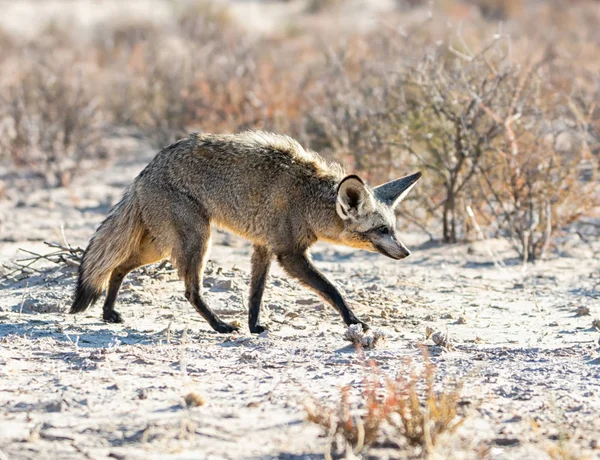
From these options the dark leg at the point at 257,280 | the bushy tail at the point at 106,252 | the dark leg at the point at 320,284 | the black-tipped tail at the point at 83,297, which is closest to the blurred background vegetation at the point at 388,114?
the dark leg at the point at 320,284

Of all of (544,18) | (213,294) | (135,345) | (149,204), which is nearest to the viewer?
(135,345)

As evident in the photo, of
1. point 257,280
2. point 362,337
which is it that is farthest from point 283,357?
point 257,280

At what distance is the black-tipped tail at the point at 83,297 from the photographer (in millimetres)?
6707

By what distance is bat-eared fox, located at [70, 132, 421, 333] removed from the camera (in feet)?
21.6

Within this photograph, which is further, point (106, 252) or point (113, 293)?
point (113, 293)

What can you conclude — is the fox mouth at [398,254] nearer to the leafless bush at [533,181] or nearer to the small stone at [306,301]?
the small stone at [306,301]

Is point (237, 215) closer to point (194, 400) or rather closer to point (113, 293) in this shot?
point (113, 293)

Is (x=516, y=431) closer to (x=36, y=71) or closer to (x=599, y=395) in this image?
(x=599, y=395)

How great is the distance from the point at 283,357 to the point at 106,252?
1744mm

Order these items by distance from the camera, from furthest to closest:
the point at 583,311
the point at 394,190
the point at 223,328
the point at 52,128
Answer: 1. the point at 52,128
2. the point at 583,311
3. the point at 394,190
4. the point at 223,328

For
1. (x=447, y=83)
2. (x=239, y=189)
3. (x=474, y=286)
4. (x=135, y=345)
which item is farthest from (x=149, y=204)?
(x=447, y=83)

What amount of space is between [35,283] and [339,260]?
3.02m

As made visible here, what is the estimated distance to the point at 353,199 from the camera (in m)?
6.57

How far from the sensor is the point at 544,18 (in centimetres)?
2922
